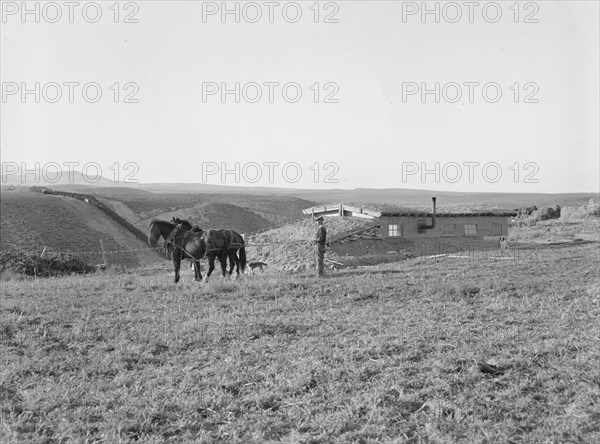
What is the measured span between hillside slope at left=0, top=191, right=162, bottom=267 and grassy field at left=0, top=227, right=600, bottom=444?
23.9 meters

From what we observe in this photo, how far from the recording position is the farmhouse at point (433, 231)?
26844 mm

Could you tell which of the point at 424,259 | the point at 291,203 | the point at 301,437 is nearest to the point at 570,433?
the point at 301,437

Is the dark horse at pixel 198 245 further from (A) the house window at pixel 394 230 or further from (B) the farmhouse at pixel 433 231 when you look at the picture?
(A) the house window at pixel 394 230

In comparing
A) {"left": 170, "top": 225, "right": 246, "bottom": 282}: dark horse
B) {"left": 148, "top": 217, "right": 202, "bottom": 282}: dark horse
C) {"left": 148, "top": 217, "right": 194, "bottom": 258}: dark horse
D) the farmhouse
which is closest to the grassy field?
{"left": 170, "top": 225, "right": 246, "bottom": 282}: dark horse

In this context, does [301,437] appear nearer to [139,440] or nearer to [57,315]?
[139,440]

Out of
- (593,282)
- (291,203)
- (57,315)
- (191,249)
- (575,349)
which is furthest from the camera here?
(291,203)

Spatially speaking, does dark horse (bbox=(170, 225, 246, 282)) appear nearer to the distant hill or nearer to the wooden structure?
the wooden structure

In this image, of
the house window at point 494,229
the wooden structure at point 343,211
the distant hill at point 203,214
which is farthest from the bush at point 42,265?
the distant hill at point 203,214

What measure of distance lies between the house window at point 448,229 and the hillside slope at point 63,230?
1617 cm

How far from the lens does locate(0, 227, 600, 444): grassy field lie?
561cm

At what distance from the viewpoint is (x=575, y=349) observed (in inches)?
307

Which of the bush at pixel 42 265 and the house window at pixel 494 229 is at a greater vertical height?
the house window at pixel 494 229

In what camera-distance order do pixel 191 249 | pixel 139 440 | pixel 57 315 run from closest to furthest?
pixel 139 440 → pixel 57 315 → pixel 191 249

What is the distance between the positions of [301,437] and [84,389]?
262 cm
